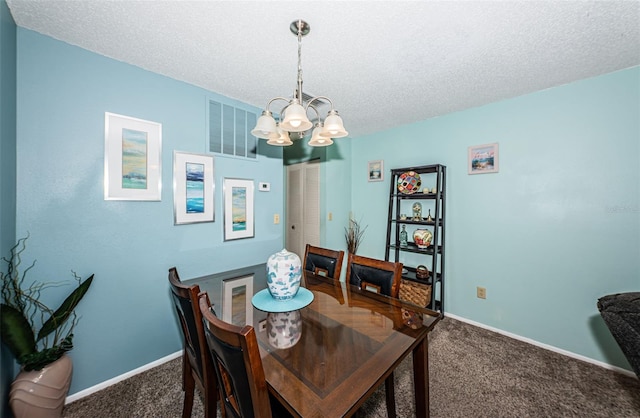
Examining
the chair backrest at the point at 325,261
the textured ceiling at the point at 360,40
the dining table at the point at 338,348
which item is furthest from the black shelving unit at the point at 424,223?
the dining table at the point at 338,348

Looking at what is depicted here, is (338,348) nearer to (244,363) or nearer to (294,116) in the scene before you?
(244,363)

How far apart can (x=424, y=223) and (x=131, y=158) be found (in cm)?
290

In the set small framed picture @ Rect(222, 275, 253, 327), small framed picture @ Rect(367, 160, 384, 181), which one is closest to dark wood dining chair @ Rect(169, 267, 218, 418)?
small framed picture @ Rect(222, 275, 253, 327)

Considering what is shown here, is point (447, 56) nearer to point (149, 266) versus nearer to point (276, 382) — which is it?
point (276, 382)

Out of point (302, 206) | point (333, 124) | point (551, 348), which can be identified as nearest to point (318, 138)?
point (333, 124)

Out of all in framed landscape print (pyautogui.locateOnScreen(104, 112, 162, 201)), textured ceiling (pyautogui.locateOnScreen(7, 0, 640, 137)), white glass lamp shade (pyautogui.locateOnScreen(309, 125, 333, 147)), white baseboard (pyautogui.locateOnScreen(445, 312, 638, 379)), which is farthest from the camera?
white baseboard (pyautogui.locateOnScreen(445, 312, 638, 379))

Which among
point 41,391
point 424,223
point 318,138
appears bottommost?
point 41,391

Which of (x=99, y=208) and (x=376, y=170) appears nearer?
(x=99, y=208)

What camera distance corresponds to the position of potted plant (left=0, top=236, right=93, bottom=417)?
129cm

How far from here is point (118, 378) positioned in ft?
5.87

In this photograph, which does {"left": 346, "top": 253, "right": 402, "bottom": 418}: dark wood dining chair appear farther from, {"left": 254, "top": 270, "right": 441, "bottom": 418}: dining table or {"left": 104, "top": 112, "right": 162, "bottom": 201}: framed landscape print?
{"left": 104, "top": 112, "right": 162, "bottom": 201}: framed landscape print

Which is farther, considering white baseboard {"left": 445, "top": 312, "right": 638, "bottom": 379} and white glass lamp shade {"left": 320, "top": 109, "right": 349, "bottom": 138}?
white baseboard {"left": 445, "top": 312, "right": 638, "bottom": 379}

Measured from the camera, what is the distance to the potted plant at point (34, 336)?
4.22 feet

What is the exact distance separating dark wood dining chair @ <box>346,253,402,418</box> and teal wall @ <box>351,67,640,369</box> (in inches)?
64.0
